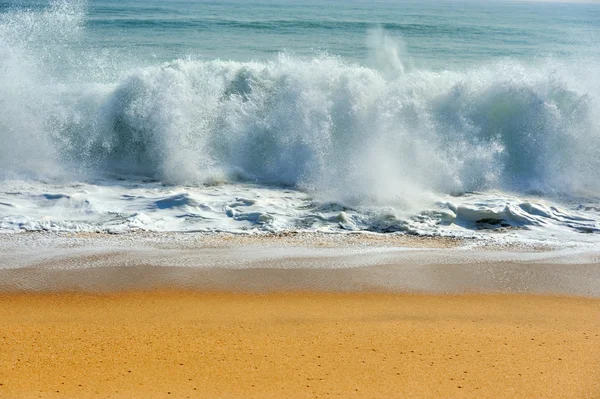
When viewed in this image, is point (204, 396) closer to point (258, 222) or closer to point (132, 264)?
point (132, 264)

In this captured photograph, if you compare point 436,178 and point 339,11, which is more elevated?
point 339,11

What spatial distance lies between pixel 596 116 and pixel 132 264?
7.65 m

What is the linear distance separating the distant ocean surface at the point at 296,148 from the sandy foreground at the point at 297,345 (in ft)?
6.02

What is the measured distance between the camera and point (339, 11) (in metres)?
30.9

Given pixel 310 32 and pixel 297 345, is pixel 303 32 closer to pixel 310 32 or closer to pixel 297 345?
pixel 310 32

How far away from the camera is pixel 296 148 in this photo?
9586mm

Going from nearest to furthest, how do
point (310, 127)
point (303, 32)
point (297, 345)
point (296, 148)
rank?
point (297, 345) → point (296, 148) → point (310, 127) → point (303, 32)

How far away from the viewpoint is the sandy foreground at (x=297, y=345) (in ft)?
13.0

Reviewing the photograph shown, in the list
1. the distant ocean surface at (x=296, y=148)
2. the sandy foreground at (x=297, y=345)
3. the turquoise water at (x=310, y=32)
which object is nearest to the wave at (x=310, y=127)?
the distant ocean surface at (x=296, y=148)

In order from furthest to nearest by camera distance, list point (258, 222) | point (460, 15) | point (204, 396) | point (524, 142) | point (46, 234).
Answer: point (460, 15) < point (524, 142) < point (258, 222) < point (46, 234) < point (204, 396)

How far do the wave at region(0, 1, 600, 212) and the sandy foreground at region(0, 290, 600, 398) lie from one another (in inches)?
119

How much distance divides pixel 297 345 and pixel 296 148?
5.34m

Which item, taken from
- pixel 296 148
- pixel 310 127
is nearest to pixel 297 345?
pixel 296 148

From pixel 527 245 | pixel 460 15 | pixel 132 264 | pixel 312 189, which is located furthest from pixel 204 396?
pixel 460 15
